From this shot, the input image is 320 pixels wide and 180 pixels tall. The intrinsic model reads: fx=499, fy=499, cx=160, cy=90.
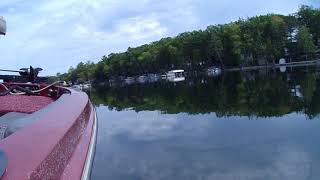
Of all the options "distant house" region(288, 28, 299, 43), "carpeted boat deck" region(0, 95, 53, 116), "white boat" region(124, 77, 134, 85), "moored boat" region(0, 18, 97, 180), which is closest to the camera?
"moored boat" region(0, 18, 97, 180)

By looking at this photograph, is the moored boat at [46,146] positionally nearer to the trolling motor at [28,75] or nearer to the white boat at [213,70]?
the trolling motor at [28,75]

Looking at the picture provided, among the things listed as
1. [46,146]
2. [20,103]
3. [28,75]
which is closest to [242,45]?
[28,75]

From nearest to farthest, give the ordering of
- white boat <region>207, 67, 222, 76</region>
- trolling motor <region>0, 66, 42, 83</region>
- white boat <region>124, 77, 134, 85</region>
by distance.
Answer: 1. trolling motor <region>0, 66, 42, 83</region>
2. white boat <region>207, 67, 222, 76</region>
3. white boat <region>124, 77, 134, 85</region>

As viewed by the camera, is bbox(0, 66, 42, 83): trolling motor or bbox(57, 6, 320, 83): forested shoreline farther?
bbox(57, 6, 320, 83): forested shoreline

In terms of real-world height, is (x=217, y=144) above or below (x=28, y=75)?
below

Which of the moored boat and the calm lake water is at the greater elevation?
the moored boat

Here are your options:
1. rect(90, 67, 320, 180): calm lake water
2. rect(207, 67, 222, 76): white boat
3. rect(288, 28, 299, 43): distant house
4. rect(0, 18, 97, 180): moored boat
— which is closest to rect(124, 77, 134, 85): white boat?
rect(207, 67, 222, 76): white boat

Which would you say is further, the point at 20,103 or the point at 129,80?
the point at 129,80

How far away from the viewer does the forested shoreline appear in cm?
9099

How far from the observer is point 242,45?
93.8m

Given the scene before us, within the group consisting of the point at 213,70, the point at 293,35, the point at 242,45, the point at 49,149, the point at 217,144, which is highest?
the point at 293,35

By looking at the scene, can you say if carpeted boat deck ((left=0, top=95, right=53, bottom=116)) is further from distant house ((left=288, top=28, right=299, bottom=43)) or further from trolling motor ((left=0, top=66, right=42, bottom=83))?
distant house ((left=288, top=28, right=299, bottom=43))

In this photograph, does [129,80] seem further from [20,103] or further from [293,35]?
[20,103]

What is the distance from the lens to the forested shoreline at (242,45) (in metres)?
91.0
